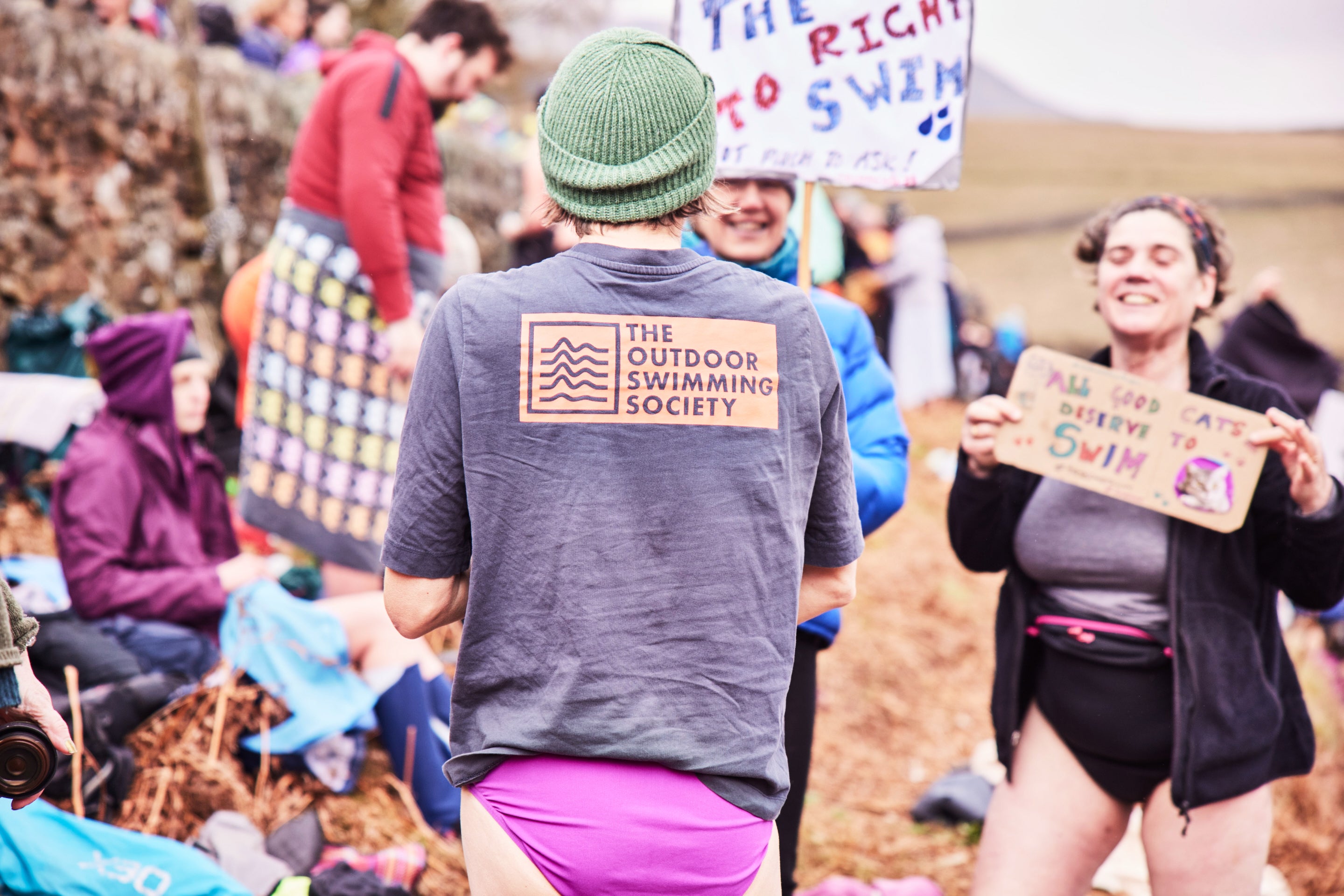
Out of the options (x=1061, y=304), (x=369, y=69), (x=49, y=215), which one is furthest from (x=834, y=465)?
(x=1061, y=304)

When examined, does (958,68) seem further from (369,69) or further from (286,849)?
(286,849)

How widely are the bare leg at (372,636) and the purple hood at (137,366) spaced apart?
782mm

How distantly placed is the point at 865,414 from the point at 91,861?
1874mm

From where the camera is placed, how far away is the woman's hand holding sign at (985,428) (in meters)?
2.20

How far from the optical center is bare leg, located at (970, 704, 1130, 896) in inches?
85.7

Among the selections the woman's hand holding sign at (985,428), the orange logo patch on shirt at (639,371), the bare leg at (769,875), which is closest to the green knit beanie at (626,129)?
the orange logo patch on shirt at (639,371)

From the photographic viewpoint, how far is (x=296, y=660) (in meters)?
3.07

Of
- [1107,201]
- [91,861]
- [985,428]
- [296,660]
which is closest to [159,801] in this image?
[91,861]

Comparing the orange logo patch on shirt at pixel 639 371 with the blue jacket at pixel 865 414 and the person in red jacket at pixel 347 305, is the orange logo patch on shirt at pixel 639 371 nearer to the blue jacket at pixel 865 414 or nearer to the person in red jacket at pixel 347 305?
the blue jacket at pixel 865 414

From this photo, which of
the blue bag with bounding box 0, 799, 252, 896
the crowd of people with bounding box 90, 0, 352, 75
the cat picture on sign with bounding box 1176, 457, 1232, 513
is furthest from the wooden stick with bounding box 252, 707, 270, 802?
the crowd of people with bounding box 90, 0, 352, 75

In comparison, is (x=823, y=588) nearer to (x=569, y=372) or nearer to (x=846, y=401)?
(x=569, y=372)

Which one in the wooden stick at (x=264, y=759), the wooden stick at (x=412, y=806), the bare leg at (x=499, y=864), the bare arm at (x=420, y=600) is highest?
the bare arm at (x=420, y=600)

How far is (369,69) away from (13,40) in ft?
8.48

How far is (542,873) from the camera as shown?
4.27 feet
